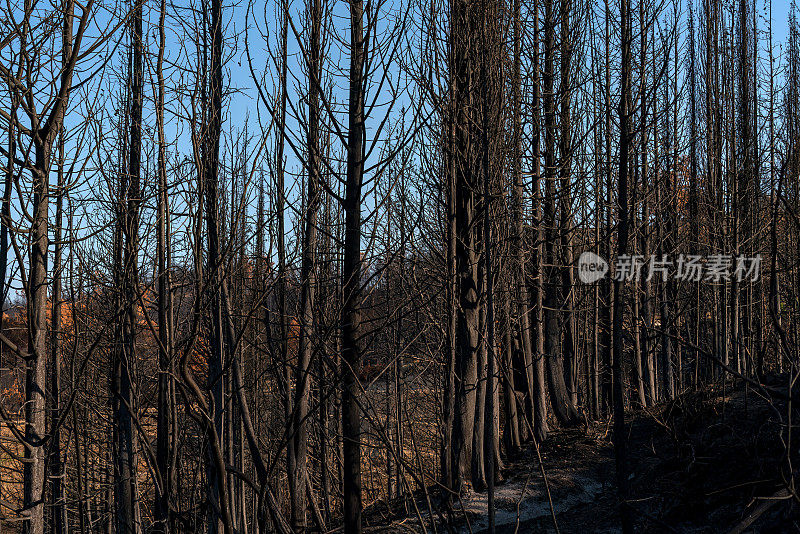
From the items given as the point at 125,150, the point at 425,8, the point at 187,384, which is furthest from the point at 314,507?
the point at 425,8

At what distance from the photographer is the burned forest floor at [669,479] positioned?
586 cm

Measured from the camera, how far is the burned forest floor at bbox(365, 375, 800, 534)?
586 cm

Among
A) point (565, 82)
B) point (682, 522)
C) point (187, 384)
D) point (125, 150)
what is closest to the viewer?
point (187, 384)

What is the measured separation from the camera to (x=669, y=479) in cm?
698

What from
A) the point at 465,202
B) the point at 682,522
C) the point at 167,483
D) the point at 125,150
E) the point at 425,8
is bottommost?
the point at 682,522

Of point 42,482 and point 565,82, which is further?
point 565,82

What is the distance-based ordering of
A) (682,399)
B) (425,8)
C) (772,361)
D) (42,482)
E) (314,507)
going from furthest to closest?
(772,361), (682,399), (425,8), (314,507), (42,482)

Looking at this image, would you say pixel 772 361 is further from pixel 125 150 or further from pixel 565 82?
pixel 125 150

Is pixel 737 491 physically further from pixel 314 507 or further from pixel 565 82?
pixel 565 82

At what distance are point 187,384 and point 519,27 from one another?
22.8 feet

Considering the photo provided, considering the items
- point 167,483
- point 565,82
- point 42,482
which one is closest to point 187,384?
point 167,483

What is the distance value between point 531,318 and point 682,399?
2.63m

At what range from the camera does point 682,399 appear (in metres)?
8.94

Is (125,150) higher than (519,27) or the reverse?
the reverse
